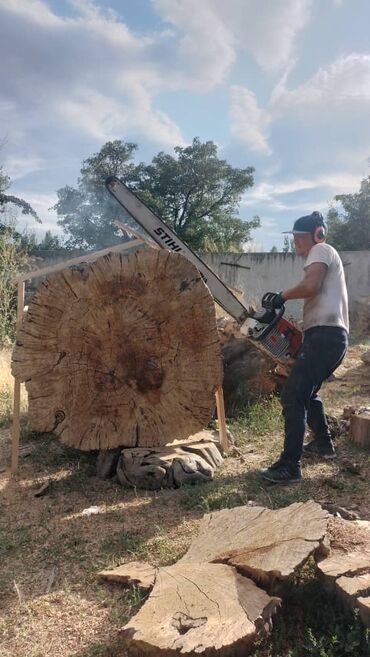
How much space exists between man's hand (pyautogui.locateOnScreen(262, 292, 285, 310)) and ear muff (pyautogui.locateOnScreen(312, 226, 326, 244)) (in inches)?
18.8

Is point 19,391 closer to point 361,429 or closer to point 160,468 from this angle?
point 160,468

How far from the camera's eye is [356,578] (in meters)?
2.04

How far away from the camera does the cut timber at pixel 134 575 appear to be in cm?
234

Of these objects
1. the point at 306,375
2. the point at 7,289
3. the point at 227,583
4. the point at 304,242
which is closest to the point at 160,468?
the point at 306,375

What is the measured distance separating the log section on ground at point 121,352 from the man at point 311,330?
57 cm

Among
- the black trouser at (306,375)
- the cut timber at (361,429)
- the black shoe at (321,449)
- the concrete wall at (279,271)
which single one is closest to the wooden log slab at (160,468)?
the black trouser at (306,375)

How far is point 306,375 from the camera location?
12.3 feet

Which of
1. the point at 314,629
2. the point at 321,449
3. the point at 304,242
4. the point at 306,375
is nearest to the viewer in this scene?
the point at 314,629

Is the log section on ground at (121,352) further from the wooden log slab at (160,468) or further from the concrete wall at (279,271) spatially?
the concrete wall at (279,271)

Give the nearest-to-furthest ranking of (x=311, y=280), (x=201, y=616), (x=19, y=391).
A: (x=201, y=616), (x=311, y=280), (x=19, y=391)

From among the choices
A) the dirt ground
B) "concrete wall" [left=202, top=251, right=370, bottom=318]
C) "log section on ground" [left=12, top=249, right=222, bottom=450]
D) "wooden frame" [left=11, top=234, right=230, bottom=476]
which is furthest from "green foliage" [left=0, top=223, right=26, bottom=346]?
"concrete wall" [left=202, top=251, right=370, bottom=318]

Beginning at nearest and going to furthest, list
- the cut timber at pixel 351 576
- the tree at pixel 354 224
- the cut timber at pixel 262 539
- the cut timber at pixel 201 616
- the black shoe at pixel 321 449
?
the cut timber at pixel 201 616 → the cut timber at pixel 351 576 → the cut timber at pixel 262 539 → the black shoe at pixel 321 449 → the tree at pixel 354 224

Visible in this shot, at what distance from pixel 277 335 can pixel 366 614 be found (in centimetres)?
271

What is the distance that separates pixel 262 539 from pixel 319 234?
2.29 m
